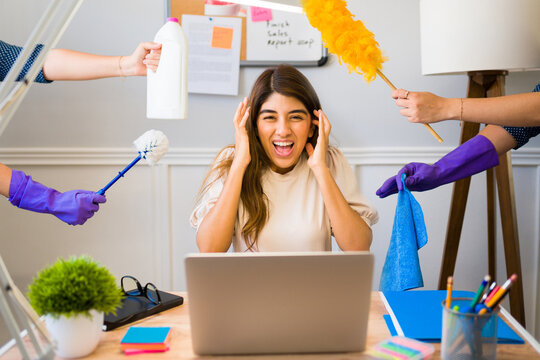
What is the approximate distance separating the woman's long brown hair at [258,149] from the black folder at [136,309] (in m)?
0.53

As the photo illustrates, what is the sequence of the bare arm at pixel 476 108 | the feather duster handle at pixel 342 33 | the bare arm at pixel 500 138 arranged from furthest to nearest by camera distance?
the bare arm at pixel 500 138, the bare arm at pixel 476 108, the feather duster handle at pixel 342 33

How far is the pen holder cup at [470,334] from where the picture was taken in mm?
979

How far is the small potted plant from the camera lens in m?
1.05

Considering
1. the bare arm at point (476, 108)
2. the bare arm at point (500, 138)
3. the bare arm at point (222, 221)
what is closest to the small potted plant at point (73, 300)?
the bare arm at point (222, 221)

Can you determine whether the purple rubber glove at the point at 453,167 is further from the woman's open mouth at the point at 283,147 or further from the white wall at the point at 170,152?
the white wall at the point at 170,152

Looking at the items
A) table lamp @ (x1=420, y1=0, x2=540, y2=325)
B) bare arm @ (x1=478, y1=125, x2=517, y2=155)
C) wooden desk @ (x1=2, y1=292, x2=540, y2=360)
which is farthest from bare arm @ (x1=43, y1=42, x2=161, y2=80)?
bare arm @ (x1=478, y1=125, x2=517, y2=155)

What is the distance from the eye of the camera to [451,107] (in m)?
1.85

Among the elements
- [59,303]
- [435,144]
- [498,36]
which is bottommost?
[59,303]

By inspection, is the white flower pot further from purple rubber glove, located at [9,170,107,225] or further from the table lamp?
the table lamp

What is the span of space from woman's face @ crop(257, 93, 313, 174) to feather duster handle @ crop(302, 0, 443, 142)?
289 mm

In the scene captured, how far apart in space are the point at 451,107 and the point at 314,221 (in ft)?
2.04

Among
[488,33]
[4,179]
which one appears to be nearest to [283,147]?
[488,33]

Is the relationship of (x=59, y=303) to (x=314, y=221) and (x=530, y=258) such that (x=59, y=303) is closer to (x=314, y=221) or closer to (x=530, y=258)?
Answer: (x=314, y=221)

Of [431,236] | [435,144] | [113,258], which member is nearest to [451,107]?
[435,144]
